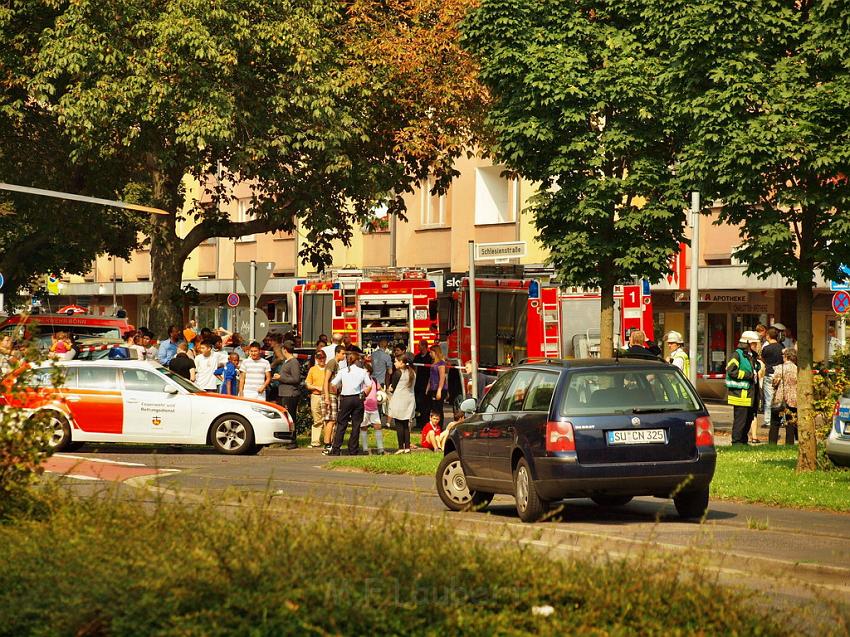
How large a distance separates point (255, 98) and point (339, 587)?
22512 mm

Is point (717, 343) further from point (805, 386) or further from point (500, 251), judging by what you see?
point (805, 386)

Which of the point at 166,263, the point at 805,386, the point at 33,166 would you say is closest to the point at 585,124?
the point at 805,386

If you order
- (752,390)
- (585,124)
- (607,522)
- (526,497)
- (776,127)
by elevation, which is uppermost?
(585,124)

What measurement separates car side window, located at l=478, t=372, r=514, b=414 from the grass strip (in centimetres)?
302

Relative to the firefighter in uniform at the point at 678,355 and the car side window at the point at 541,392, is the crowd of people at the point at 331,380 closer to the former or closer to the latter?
the firefighter in uniform at the point at 678,355

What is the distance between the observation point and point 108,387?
23.9 meters

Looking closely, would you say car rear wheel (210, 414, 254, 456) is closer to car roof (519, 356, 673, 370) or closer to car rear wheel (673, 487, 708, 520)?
car roof (519, 356, 673, 370)

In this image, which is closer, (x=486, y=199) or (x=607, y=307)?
(x=607, y=307)

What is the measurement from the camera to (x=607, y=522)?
13891mm

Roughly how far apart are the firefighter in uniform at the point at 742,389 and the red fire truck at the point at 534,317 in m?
8.23

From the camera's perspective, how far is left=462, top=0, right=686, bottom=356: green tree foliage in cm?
2367

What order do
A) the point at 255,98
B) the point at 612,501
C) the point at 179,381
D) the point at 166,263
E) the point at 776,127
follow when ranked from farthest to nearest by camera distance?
the point at 166,263
the point at 255,98
the point at 179,381
the point at 776,127
the point at 612,501

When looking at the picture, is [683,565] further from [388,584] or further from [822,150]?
[822,150]

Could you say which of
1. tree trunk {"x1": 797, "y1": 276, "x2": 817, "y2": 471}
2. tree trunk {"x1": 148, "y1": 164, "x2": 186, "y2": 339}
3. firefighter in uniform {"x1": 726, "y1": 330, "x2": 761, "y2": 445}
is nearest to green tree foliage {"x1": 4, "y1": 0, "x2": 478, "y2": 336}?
tree trunk {"x1": 148, "y1": 164, "x2": 186, "y2": 339}
